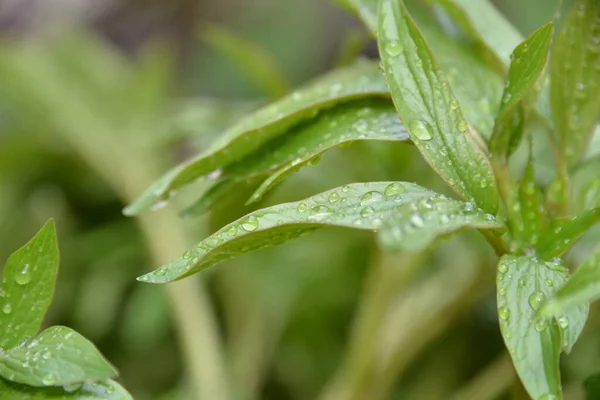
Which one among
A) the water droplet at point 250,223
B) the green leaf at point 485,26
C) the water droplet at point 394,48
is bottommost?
the water droplet at point 250,223

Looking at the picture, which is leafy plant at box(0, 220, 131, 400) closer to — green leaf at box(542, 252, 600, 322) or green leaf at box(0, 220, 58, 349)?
green leaf at box(0, 220, 58, 349)

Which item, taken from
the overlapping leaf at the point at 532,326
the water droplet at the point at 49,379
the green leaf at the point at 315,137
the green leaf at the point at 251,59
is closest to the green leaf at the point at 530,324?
the overlapping leaf at the point at 532,326

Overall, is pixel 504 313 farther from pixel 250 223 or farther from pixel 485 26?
pixel 485 26

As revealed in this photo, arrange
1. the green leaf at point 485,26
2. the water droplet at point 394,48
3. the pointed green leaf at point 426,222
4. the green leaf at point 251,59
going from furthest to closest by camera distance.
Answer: the green leaf at point 251,59 → the green leaf at point 485,26 → the water droplet at point 394,48 → the pointed green leaf at point 426,222

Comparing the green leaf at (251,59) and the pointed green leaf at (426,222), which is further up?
the green leaf at (251,59)

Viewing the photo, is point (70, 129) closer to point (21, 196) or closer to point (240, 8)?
point (21, 196)

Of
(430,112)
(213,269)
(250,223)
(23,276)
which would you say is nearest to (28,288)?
(23,276)

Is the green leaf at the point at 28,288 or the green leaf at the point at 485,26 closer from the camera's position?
the green leaf at the point at 28,288

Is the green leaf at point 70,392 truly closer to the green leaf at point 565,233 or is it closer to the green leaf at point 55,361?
the green leaf at point 55,361
